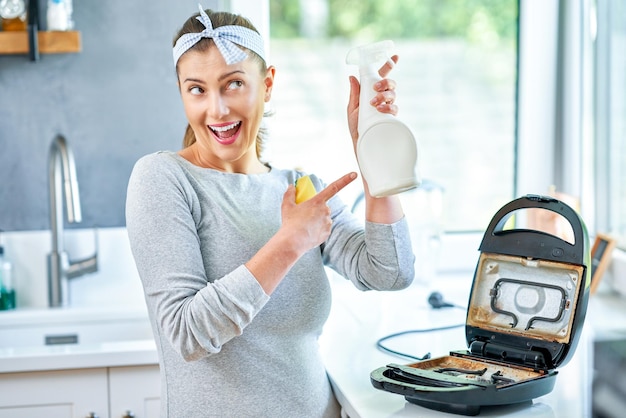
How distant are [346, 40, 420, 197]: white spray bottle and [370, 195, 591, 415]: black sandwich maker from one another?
10.8 inches

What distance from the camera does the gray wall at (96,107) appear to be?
7.86 ft

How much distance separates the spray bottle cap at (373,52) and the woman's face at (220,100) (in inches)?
8.2

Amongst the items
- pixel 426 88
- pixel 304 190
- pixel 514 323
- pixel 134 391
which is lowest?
pixel 134 391

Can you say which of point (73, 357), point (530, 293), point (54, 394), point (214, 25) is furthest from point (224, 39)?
point (54, 394)

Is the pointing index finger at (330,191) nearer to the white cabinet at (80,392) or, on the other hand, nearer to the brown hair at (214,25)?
the brown hair at (214,25)

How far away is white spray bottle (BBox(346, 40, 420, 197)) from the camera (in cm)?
140

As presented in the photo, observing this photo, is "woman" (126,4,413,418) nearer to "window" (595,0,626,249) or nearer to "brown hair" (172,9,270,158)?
"brown hair" (172,9,270,158)

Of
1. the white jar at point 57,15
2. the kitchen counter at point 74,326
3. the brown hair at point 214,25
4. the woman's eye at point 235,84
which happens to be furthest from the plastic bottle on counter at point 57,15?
the woman's eye at point 235,84

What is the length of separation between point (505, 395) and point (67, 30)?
1.57 metres

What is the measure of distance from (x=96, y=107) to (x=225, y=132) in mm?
996

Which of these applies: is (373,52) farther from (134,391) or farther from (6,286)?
(6,286)

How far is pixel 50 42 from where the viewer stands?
7.64ft

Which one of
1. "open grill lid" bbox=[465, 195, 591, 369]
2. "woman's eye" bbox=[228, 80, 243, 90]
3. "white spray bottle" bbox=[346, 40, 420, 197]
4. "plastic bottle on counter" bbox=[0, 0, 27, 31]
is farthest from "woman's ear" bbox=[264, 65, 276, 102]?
"plastic bottle on counter" bbox=[0, 0, 27, 31]

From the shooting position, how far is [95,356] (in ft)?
6.30
